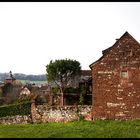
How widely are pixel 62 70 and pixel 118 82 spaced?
26.2 meters

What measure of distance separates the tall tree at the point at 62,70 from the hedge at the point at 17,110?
18.2 metres

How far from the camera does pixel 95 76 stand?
3453 centimetres

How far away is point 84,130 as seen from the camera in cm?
2881

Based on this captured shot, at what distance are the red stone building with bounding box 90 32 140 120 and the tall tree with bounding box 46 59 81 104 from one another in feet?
80.8

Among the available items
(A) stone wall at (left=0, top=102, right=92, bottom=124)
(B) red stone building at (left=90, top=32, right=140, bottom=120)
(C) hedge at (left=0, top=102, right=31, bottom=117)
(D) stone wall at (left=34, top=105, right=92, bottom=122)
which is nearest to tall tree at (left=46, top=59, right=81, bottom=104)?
(C) hedge at (left=0, top=102, right=31, bottom=117)

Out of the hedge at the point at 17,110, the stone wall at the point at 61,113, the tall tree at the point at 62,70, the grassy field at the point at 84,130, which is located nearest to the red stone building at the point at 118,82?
the stone wall at the point at 61,113

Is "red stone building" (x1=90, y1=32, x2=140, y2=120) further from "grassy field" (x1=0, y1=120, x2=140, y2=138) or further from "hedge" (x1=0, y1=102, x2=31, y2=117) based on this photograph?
"hedge" (x1=0, y1=102, x2=31, y2=117)

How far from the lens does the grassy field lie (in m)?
26.3

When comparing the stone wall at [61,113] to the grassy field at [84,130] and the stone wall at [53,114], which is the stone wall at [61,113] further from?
the grassy field at [84,130]

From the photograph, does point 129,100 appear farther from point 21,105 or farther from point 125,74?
point 21,105

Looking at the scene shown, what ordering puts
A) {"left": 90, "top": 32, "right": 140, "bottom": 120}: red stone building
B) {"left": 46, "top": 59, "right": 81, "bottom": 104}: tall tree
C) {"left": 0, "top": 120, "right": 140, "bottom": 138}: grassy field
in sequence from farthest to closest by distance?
1. {"left": 46, "top": 59, "right": 81, "bottom": 104}: tall tree
2. {"left": 90, "top": 32, "right": 140, "bottom": 120}: red stone building
3. {"left": 0, "top": 120, "right": 140, "bottom": 138}: grassy field

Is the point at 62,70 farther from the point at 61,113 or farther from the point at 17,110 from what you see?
the point at 61,113

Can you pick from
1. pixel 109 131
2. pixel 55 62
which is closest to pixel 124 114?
pixel 109 131

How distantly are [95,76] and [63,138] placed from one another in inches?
415
